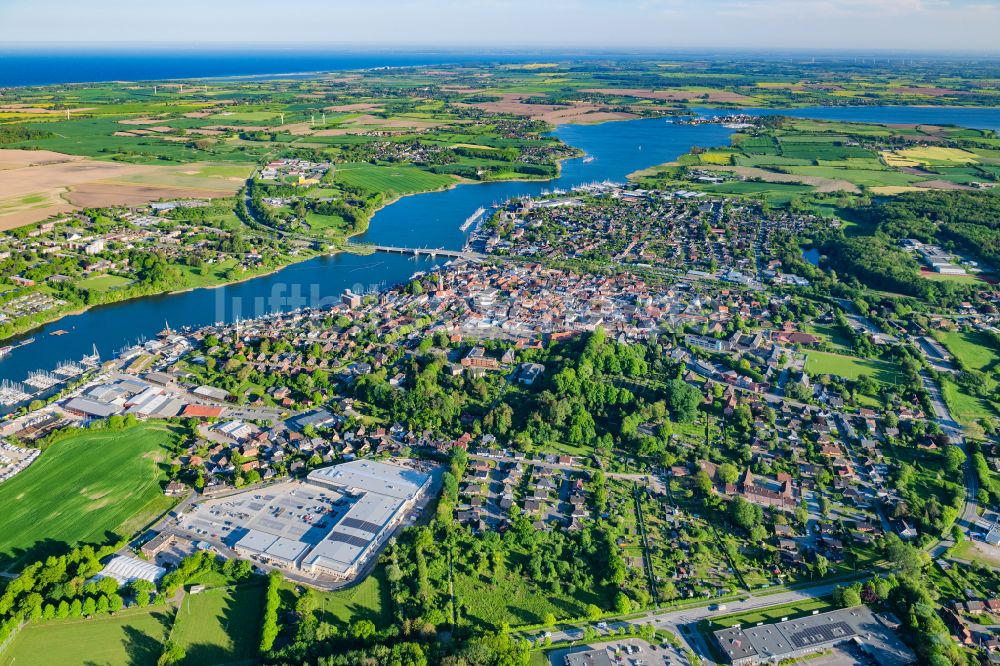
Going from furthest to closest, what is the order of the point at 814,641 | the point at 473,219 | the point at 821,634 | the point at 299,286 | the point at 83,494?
the point at 473,219 → the point at 299,286 → the point at 83,494 → the point at 821,634 → the point at 814,641

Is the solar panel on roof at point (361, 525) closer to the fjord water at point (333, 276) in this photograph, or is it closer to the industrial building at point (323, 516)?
the industrial building at point (323, 516)

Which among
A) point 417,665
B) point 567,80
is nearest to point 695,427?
point 417,665

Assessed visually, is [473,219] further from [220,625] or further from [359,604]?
[220,625]

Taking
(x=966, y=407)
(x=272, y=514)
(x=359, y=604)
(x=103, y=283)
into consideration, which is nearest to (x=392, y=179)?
(x=103, y=283)

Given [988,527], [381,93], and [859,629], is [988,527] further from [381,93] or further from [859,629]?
[381,93]

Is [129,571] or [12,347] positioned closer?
[129,571]

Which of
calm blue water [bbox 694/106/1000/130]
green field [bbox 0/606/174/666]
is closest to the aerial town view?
green field [bbox 0/606/174/666]
